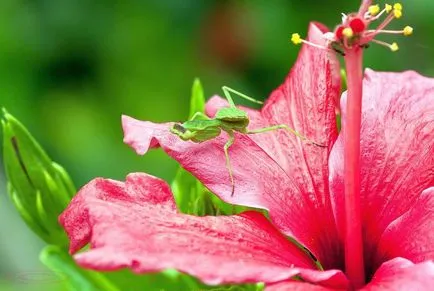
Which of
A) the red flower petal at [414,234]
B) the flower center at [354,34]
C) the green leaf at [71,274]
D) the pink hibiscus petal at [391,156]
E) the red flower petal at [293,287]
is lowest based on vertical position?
the green leaf at [71,274]

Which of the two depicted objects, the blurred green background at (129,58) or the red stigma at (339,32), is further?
the blurred green background at (129,58)

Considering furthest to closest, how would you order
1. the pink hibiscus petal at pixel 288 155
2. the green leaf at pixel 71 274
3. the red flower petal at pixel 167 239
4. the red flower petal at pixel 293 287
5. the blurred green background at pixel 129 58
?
the blurred green background at pixel 129 58 → the green leaf at pixel 71 274 → the pink hibiscus petal at pixel 288 155 → the red flower petal at pixel 293 287 → the red flower petal at pixel 167 239

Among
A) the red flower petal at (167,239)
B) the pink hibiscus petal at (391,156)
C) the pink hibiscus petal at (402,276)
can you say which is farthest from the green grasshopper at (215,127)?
the pink hibiscus petal at (402,276)

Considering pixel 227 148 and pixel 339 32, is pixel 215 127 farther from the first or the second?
pixel 339 32

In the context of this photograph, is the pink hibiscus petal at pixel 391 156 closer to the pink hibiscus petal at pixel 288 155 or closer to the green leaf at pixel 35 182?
the pink hibiscus petal at pixel 288 155

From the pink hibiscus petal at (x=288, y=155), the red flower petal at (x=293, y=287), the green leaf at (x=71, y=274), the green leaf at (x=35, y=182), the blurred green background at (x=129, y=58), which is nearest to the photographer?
the red flower petal at (x=293, y=287)

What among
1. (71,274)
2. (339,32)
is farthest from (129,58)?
(339,32)

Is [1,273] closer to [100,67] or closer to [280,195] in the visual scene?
[100,67]
